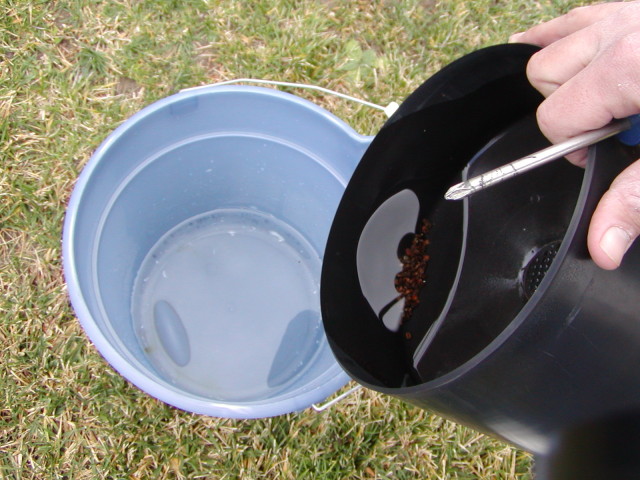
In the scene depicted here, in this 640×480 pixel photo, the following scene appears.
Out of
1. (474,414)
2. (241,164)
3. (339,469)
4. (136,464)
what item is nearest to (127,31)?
(241,164)

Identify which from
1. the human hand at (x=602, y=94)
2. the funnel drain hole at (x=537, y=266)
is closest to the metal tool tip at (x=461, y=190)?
the human hand at (x=602, y=94)

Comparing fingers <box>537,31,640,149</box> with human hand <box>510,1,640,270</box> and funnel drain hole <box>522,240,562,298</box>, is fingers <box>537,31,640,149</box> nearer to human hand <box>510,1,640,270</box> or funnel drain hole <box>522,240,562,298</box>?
human hand <box>510,1,640,270</box>

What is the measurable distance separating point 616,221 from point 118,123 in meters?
1.07

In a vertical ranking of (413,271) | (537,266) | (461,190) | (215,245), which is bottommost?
(215,245)

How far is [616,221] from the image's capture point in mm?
485

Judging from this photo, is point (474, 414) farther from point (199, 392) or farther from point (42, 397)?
point (42, 397)

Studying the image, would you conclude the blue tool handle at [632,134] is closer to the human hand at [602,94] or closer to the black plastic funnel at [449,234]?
the human hand at [602,94]

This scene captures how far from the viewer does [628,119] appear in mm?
568

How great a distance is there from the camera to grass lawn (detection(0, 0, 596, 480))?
3.64 feet

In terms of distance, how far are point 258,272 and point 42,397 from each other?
486 mm

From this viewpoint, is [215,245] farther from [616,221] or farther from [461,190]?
[616,221]

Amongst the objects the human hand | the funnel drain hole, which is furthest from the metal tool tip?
the funnel drain hole

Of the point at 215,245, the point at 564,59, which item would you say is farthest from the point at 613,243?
the point at 215,245

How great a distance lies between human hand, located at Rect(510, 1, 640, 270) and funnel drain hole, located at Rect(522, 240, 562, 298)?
0.17 meters
